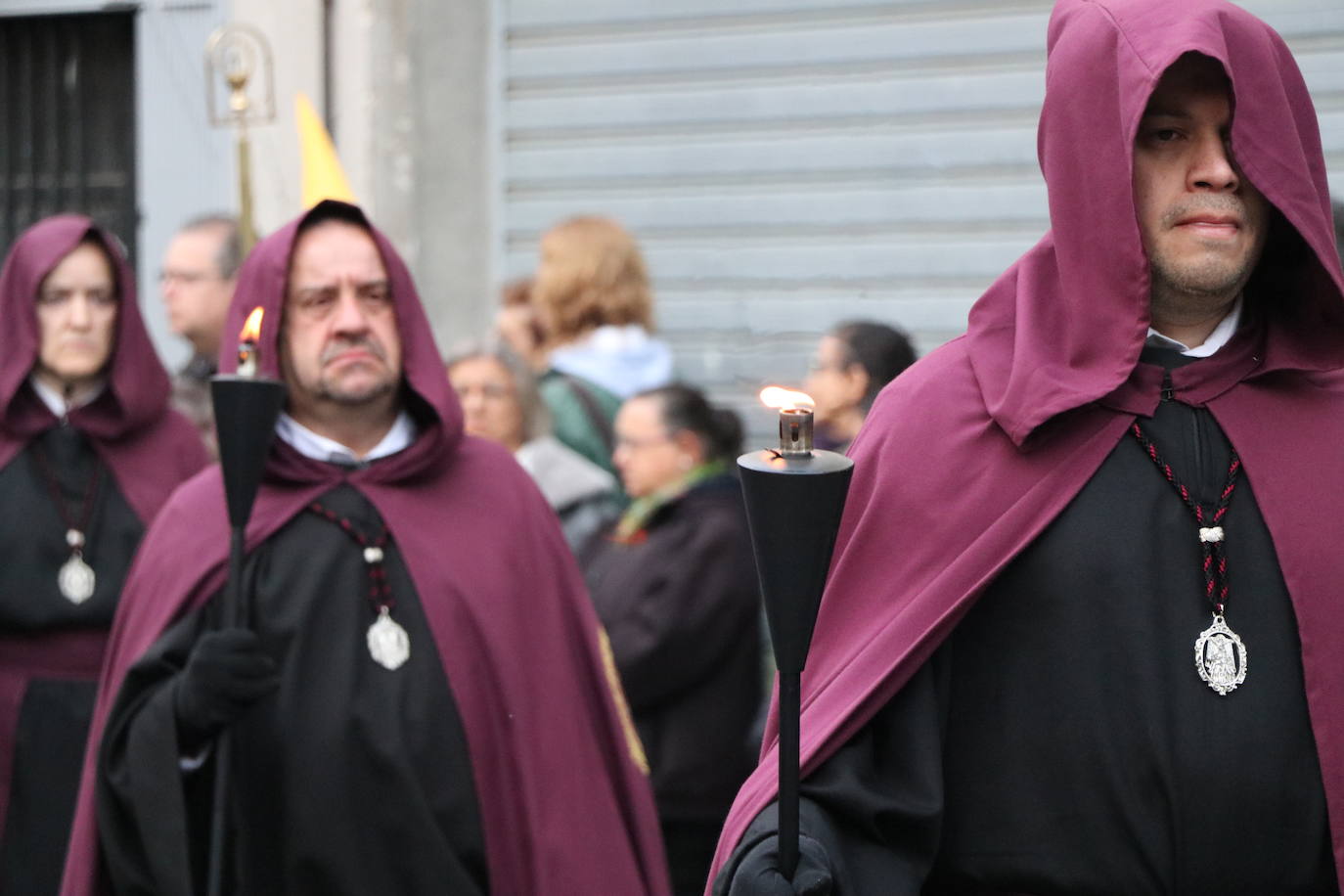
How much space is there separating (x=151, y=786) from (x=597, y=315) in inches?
137

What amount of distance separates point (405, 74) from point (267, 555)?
534 cm

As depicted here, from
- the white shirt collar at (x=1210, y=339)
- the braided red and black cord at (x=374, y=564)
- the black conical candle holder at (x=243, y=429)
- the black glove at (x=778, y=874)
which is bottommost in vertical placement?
the black glove at (x=778, y=874)

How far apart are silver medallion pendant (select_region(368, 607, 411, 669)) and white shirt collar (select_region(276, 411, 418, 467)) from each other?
Result: 41cm

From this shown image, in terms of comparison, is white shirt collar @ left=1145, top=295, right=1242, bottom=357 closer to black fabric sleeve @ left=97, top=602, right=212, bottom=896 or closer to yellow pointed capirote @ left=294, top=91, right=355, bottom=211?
black fabric sleeve @ left=97, top=602, right=212, bottom=896

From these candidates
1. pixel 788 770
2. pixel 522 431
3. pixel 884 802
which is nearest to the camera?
pixel 788 770

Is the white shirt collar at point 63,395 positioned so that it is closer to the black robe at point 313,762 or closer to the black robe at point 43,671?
the black robe at point 43,671

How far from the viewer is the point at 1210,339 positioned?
3486mm

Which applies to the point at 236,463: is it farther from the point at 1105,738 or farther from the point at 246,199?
the point at 246,199

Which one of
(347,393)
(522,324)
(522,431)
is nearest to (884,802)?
(347,393)

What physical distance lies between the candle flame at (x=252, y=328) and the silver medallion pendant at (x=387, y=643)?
67cm

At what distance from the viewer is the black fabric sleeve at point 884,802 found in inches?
126

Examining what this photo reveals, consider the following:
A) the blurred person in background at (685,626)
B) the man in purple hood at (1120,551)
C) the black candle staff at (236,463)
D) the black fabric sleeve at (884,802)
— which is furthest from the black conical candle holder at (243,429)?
the blurred person in background at (685,626)

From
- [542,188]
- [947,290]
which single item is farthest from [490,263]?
[947,290]

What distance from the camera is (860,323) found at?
254 inches
